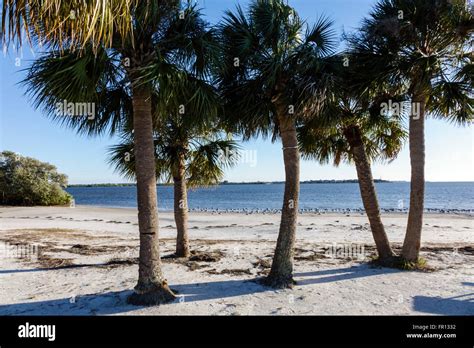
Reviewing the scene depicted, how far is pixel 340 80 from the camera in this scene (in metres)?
6.76

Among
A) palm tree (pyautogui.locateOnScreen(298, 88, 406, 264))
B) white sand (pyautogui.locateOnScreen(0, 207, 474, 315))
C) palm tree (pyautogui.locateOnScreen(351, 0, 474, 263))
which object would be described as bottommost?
white sand (pyautogui.locateOnScreen(0, 207, 474, 315))

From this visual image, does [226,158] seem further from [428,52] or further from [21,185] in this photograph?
[21,185]

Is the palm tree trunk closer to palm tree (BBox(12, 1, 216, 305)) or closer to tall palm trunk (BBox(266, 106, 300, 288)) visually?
palm tree (BBox(12, 1, 216, 305))

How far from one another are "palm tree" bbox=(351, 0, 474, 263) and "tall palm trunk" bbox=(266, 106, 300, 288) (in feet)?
8.24

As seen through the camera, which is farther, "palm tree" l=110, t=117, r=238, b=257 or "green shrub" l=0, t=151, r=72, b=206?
"green shrub" l=0, t=151, r=72, b=206

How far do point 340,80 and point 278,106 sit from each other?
1.51 metres

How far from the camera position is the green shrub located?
128ft

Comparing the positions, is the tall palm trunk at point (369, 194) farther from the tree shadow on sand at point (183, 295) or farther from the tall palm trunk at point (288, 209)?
the tall palm trunk at point (288, 209)

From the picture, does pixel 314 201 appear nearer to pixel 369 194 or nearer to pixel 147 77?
pixel 369 194

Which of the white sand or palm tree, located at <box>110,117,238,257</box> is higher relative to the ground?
palm tree, located at <box>110,117,238,257</box>

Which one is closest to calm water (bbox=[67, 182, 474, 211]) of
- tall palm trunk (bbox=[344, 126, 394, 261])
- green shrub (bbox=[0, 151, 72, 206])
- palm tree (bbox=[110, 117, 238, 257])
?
palm tree (bbox=[110, 117, 238, 257])

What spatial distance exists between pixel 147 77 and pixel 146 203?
7.83 ft

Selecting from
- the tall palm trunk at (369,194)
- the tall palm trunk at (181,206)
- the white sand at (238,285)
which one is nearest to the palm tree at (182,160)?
the tall palm trunk at (181,206)

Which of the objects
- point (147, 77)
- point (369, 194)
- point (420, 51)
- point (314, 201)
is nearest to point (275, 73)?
point (147, 77)
